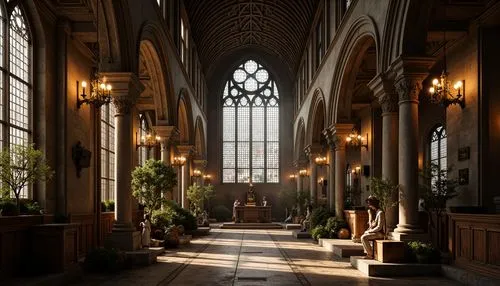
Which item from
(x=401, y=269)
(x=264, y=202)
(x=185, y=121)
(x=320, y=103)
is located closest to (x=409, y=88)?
(x=401, y=269)

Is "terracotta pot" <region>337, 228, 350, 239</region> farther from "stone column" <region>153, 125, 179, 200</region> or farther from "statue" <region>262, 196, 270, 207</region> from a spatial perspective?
"statue" <region>262, 196, 270, 207</region>

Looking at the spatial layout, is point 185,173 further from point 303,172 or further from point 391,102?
point 391,102

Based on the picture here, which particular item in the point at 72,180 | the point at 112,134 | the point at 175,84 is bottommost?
the point at 72,180

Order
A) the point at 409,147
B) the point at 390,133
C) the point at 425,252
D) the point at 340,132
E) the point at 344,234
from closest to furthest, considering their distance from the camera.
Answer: the point at 425,252, the point at 409,147, the point at 390,133, the point at 344,234, the point at 340,132

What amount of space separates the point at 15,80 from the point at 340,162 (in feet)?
44.7

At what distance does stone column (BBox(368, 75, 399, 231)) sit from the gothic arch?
25.8 ft

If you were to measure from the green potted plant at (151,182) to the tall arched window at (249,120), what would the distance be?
96.2 feet

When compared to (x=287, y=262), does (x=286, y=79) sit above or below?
above

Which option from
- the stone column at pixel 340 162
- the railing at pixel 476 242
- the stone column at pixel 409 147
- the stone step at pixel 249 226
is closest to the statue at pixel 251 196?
the stone step at pixel 249 226

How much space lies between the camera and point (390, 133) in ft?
52.8

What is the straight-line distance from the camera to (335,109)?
24.0 meters

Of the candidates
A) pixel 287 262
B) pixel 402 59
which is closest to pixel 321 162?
Answer: pixel 287 262

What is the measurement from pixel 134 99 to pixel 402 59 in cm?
770

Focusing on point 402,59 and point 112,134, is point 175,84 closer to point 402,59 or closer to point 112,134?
point 112,134
